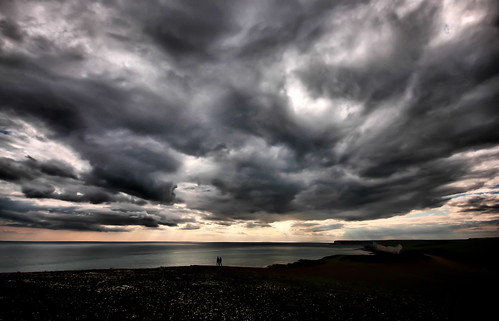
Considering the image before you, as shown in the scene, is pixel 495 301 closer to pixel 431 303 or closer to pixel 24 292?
pixel 431 303

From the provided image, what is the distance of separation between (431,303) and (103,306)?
36775 mm

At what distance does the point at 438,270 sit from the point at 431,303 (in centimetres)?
A: 3612

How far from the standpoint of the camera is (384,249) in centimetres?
10594

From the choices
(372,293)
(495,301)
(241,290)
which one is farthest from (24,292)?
(495,301)

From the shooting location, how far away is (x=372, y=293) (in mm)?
32375

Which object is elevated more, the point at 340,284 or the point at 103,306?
the point at 103,306

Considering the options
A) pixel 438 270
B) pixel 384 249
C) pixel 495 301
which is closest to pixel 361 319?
pixel 495 301

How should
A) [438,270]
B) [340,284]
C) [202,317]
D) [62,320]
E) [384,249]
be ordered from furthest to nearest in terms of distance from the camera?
[384,249] < [438,270] < [340,284] < [202,317] < [62,320]

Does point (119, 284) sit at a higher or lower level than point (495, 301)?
higher

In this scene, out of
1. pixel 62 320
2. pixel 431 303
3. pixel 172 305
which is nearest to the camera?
pixel 62 320

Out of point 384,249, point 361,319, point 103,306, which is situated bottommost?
point 384,249

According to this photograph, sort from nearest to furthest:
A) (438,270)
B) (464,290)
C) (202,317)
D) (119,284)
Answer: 1. (202,317)
2. (119,284)
3. (464,290)
4. (438,270)

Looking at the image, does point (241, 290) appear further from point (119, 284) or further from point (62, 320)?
point (62, 320)

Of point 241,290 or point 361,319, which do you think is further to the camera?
point 241,290
